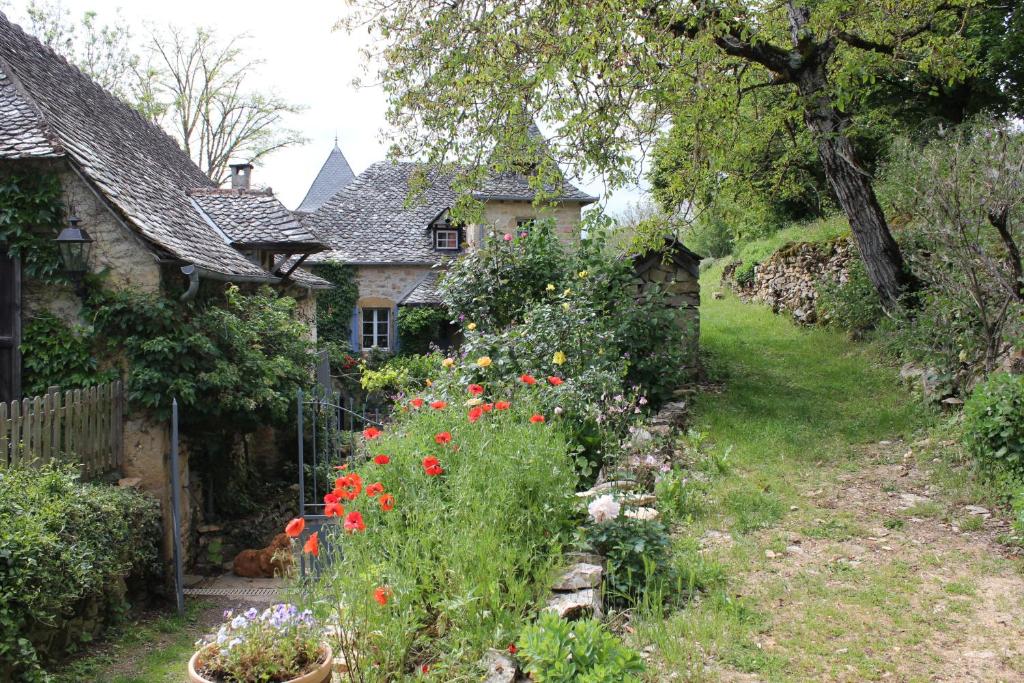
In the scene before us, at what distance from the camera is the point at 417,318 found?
2125 cm

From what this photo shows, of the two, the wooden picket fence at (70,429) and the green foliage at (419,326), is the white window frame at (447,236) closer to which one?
the green foliage at (419,326)

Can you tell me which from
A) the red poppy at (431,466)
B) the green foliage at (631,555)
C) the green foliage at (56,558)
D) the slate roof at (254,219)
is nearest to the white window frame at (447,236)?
the slate roof at (254,219)

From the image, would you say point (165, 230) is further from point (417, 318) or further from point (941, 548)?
point (417, 318)

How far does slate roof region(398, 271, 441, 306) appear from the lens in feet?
69.6

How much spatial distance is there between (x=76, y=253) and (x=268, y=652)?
7.48 metres

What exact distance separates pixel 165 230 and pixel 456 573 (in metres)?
7.84

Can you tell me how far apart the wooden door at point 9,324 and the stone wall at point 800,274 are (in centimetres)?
1266

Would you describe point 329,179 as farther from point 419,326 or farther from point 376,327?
point 419,326

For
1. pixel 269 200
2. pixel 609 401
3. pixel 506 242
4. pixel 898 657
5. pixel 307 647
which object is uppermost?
pixel 269 200

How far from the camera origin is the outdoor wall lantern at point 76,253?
8.43m

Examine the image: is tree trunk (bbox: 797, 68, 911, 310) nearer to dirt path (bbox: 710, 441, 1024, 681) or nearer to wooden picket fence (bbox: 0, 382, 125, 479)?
dirt path (bbox: 710, 441, 1024, 681)

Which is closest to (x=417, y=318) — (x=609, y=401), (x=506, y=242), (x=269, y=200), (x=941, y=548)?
(x=269, y=200)

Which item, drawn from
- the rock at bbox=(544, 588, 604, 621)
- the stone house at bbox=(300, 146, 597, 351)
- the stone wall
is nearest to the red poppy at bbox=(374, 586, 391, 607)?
the rock at bbox=(544, 588, 604, 621)

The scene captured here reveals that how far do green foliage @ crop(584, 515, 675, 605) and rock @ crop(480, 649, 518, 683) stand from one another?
98 centimetres
